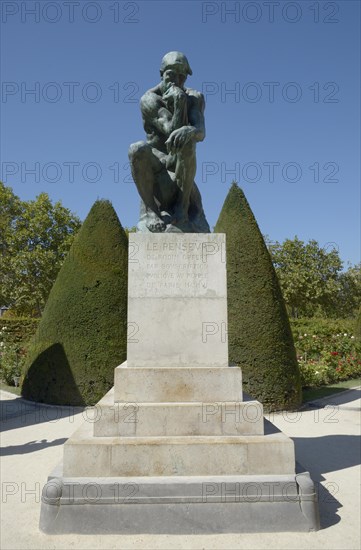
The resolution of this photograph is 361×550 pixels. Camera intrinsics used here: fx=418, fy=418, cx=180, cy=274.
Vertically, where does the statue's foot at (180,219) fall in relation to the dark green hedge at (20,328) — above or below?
above

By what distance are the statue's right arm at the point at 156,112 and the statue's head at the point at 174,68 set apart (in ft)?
0.79

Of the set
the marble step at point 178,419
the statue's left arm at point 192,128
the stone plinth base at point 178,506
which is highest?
the statue's left arm at point 192,128

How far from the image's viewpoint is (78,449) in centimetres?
401

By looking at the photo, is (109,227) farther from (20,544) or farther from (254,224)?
(20,544)

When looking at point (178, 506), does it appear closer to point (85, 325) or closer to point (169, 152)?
point (169, 152)

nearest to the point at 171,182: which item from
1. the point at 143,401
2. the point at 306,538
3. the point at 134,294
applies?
the point at 134,294

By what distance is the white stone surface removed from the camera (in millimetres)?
4488

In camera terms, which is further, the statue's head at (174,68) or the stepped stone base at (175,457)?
the statue's head at (174,68)

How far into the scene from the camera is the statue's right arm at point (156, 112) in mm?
5324

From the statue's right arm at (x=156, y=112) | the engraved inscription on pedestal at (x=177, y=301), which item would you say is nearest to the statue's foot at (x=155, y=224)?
the engraved inscription on pedestal at (x=177, y=301)

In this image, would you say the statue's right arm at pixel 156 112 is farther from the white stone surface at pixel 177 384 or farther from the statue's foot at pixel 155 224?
the white stone surface at pixel 177 384

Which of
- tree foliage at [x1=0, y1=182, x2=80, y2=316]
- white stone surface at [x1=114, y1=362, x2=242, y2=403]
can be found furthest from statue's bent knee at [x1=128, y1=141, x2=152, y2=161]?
tree foliage at [x1=0, y1=182, x2=80, y2=316]

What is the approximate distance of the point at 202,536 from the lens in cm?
371

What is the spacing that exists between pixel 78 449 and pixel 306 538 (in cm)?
220
